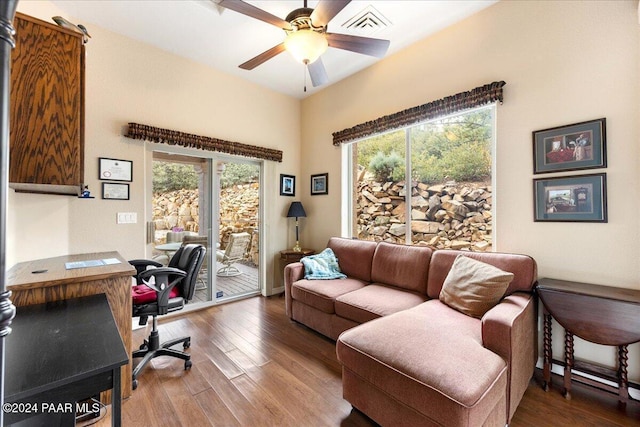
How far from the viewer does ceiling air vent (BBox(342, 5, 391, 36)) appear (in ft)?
8.09

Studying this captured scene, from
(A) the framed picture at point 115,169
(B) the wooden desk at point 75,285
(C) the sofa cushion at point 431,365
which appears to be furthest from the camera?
(A) the framed picture at point 115,169

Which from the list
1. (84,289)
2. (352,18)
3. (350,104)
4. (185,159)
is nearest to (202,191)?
(185,159)

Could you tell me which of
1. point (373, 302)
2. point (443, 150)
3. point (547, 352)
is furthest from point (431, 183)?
point (547, 352)

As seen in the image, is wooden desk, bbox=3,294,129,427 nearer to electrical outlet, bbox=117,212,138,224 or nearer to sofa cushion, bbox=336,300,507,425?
sofa cushion, bbox=336,300,507,425

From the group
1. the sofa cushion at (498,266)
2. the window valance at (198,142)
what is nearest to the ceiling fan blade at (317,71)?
the window valance at (198,142)

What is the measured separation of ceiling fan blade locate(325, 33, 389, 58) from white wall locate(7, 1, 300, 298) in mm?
2101

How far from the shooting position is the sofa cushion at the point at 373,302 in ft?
7.30

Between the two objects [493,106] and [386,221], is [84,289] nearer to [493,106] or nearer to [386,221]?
[386,221]

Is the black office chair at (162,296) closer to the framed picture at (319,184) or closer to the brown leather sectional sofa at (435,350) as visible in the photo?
the brown leather sectional sofa at (435,350)

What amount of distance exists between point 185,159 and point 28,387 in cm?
304

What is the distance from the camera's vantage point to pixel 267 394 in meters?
1.86

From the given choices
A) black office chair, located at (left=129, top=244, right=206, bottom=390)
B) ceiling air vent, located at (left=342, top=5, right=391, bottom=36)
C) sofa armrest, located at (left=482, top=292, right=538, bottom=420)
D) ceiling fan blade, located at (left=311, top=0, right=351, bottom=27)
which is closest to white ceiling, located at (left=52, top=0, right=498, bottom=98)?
ceiling air vent, located at (left=342, top=5, right=391, bottom=36)

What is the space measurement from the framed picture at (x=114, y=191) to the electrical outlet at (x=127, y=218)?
0.56ft

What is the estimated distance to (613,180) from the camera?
6.18ft
